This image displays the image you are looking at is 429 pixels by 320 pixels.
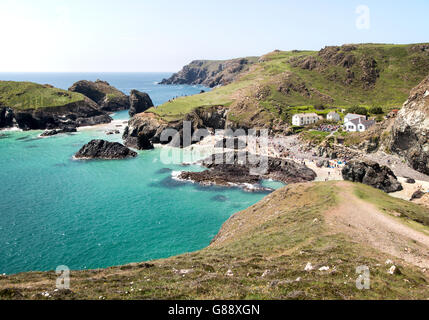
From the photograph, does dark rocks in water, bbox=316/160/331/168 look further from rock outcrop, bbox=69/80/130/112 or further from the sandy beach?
rock outcrop, bbox=69/80/130/112

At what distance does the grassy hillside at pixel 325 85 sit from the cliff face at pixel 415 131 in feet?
144

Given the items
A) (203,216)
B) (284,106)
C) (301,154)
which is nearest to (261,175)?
(301,154)

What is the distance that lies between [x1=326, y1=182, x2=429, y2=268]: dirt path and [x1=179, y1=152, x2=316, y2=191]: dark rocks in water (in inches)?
1208

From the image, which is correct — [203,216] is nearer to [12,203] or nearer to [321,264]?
[321,264]

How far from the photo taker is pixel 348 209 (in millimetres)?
33844

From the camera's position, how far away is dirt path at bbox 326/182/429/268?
78.6 ft

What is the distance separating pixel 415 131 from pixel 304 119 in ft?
147

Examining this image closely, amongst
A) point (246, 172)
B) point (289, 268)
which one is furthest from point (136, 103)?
point (289, 268)

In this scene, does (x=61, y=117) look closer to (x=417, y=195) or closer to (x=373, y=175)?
(x=373, y=175)

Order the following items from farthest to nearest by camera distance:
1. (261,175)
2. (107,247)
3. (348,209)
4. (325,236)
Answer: (261,175) → (107,247) → (348,209) → (325,236)

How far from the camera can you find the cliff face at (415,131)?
64.2 meters

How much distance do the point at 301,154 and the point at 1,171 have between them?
86985 mm

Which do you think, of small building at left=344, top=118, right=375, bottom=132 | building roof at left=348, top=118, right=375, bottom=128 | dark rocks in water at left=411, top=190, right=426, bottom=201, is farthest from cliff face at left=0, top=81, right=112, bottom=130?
dark rocks in water at left=411, top=190, right=426, bottom=201

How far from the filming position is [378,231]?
28.2 meters
